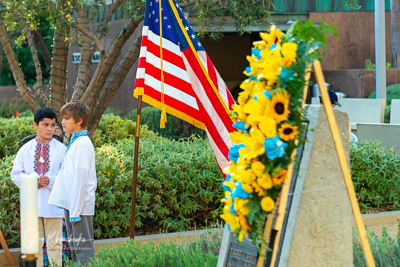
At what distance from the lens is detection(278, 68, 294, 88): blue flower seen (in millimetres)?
2799

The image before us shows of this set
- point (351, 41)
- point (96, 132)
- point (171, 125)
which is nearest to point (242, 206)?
point (96, 132)

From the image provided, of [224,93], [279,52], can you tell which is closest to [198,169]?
[224,93]

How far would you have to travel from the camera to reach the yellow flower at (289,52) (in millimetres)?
2799

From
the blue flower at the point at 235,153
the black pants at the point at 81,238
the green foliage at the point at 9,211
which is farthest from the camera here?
the green foliage at the point at 9,211

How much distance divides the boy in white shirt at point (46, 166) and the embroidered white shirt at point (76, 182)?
33 cm

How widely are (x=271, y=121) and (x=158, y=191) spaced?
4.17 m

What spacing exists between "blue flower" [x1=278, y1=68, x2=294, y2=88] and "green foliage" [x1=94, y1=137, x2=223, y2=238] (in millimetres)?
3960

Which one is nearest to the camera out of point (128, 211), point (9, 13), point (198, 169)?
point (128, 211)

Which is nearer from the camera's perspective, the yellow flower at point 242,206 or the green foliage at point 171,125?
the yellow flower at point 242,206

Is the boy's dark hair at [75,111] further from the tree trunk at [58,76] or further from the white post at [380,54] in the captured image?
the white post at [380,54]

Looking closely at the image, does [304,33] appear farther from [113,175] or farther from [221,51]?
[221,51]

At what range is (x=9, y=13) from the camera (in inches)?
317

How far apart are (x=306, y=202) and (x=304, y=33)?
924 mm

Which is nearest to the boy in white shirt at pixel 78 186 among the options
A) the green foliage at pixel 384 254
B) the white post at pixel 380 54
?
the green foliage at pixel 384 254
